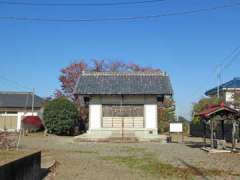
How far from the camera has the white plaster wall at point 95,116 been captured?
33688 mm

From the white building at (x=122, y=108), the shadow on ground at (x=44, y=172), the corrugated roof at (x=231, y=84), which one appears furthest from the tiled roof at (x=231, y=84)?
the shadow on ground at (x=44, y=172)

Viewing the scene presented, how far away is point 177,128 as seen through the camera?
33188 mm

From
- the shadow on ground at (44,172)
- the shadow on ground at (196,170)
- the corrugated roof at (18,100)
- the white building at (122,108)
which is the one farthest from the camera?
the corrugated roof at (18,100)

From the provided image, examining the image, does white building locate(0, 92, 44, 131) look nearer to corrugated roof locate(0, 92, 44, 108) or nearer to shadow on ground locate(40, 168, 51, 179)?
corrugated roof locate(0, 92, 44, 108)

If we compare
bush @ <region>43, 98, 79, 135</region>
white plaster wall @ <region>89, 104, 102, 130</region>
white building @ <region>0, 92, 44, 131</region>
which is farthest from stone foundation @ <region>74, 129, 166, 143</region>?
white building @ <region>0, 92, 44, 131</region>

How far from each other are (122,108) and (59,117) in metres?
7.28

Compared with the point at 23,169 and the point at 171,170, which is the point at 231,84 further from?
the point at 23,169

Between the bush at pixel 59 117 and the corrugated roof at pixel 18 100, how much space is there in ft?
33.0

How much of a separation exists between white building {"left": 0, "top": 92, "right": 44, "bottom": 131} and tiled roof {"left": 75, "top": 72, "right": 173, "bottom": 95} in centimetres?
1338

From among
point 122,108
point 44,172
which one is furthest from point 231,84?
point 44,172

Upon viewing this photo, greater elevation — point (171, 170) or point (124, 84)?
point (124, 84)

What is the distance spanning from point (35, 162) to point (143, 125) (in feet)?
76.7

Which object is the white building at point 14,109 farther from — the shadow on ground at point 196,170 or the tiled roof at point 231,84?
the shadow on ground at point 196,170

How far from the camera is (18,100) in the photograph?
50.3 meters
